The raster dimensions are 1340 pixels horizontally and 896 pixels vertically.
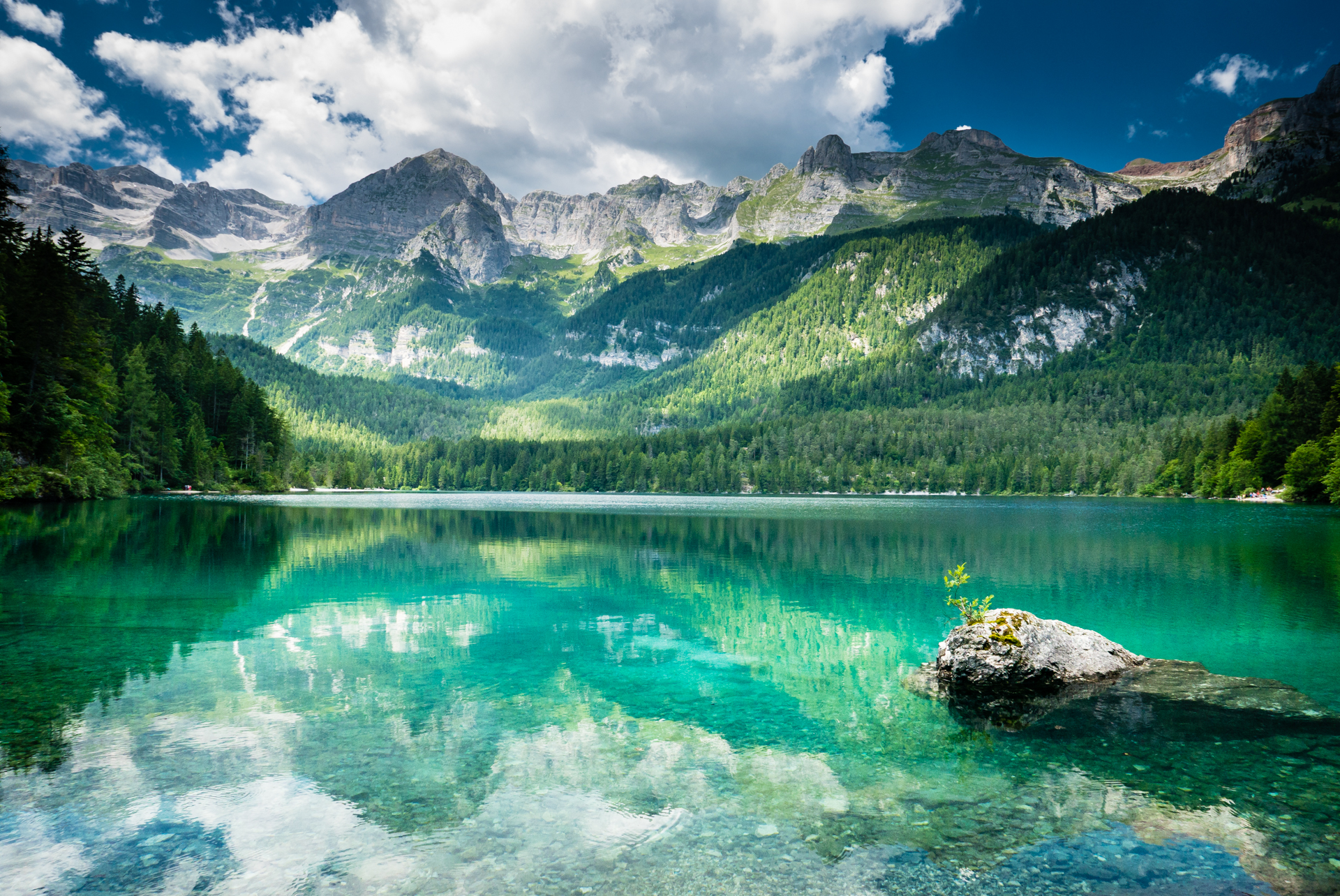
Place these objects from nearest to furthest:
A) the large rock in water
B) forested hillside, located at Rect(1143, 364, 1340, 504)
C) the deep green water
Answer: the deep green water
the large rock in water
forested hillside, located at Rect(1143, 364, 1340, 504)

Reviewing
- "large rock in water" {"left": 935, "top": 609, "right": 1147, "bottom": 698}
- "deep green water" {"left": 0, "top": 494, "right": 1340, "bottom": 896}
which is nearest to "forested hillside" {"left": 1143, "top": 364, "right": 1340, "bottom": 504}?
"deep green water" {"left": 0, "top": 494, "right": 1340, "bottom": 896}

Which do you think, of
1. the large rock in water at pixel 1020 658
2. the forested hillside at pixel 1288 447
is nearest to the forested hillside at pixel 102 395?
the large rock in water at pixel 1020 658

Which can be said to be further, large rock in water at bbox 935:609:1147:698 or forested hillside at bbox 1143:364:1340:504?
forested hillside at bbox 1143:364:1340:504

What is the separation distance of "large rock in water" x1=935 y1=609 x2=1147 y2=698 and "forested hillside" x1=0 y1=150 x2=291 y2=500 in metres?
56.3

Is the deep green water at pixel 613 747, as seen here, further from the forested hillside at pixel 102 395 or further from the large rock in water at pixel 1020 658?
the forested hillside at pixel 102 395

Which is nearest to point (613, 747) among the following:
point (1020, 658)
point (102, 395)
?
point (1020, 658)

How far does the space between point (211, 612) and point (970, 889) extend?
24.1m

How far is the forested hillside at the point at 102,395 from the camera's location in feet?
171

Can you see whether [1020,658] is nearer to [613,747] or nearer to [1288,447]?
[613,747]

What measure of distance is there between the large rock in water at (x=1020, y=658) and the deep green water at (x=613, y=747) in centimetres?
142

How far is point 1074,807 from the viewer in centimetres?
944

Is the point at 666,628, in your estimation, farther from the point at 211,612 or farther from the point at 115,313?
the point at 115,313

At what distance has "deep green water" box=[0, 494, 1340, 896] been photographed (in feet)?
25.8

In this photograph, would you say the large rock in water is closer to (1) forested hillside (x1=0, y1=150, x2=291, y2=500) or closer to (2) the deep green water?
(2) the deep green water
